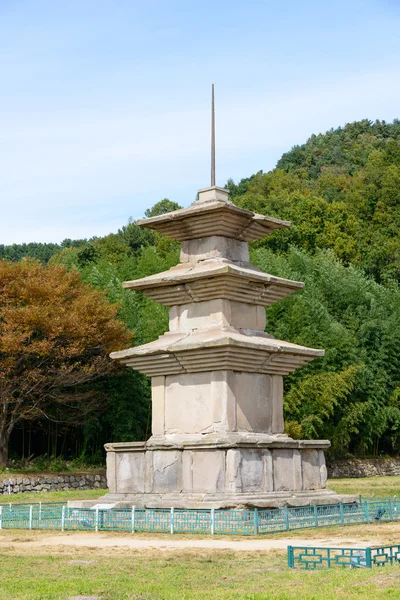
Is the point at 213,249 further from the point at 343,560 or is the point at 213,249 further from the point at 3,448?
the point at 3,448

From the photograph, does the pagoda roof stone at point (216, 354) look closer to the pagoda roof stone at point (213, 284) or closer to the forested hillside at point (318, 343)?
the pagoda roof stone at point (213, 284)

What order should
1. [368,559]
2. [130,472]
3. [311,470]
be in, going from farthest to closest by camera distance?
[311,470], [130,472], [368,559]

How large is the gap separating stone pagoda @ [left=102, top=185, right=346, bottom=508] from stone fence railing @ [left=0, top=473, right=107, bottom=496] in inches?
469

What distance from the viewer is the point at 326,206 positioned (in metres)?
58.0

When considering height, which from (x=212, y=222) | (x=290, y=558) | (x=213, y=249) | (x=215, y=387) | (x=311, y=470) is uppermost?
(x=212, y=222)

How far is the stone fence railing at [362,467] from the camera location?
37594 millimetres

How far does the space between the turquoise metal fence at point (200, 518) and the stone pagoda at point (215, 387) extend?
47cm

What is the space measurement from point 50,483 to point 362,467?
15.1 meters

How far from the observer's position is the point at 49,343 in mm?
29766

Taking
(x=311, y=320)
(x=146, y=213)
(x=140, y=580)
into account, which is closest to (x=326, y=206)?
(x=146, y=213)

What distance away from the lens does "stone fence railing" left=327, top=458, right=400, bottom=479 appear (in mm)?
37594

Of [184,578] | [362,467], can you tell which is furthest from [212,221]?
[362,467]

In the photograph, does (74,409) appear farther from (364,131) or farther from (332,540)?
(364,131)

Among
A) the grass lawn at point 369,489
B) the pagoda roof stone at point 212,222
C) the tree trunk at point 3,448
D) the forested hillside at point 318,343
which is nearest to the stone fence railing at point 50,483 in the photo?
the tree trunk at point 3,448
